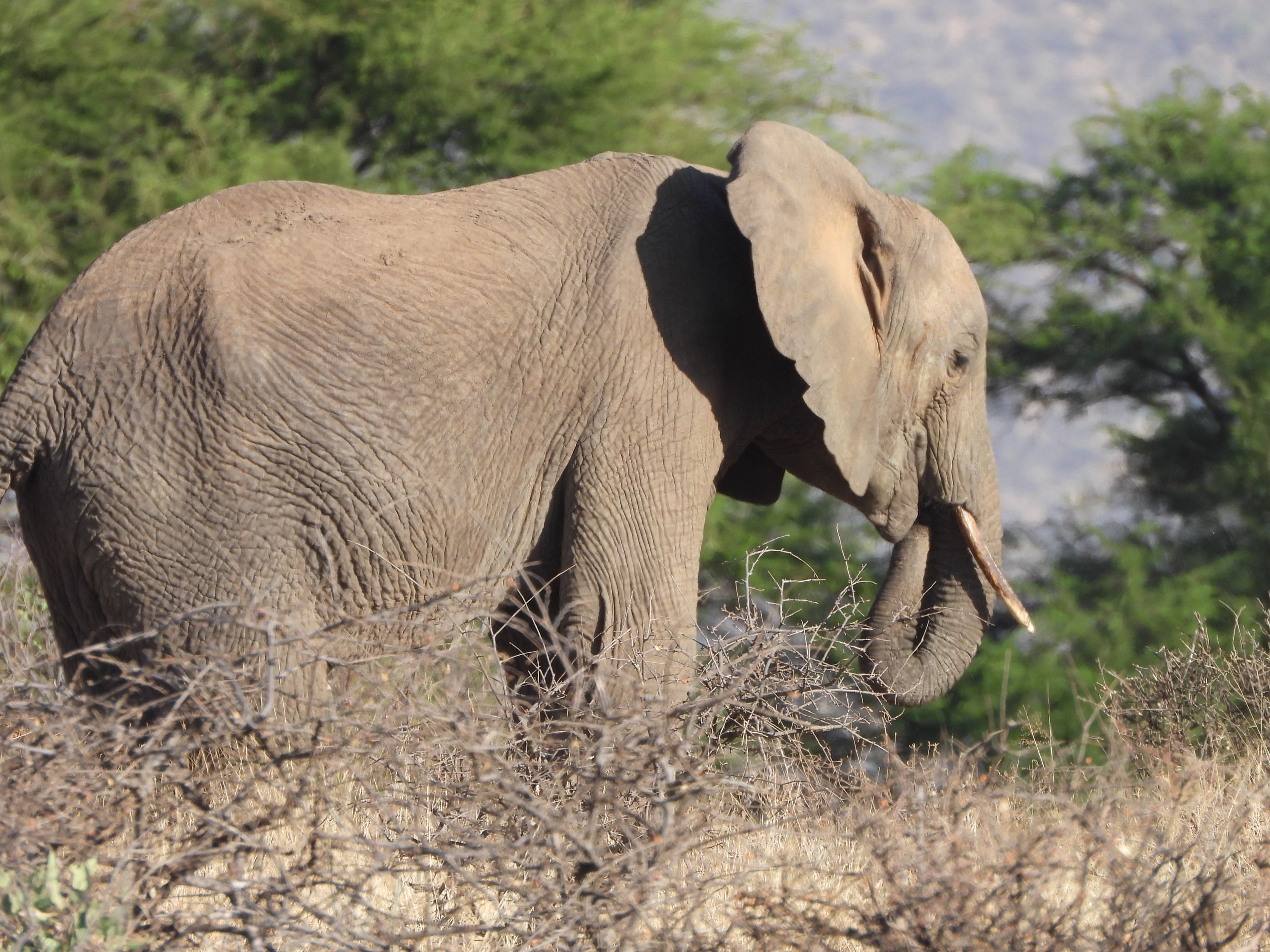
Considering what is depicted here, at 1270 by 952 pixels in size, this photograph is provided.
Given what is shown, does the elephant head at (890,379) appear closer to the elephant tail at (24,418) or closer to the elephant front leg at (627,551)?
the elephant front leg at (627,551)

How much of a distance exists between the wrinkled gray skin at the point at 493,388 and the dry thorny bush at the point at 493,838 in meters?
0.71

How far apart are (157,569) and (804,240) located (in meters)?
2.36

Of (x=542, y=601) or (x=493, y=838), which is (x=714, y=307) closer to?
(x=542, y=601)

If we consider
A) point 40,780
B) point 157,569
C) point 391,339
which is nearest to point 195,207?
point 391,339

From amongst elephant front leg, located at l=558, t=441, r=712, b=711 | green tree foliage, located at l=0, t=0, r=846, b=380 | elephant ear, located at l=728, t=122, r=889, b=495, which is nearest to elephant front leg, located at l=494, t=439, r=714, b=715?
elephant front leg, located at l=558, t=441, r=712, b=711

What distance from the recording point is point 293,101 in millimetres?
12445

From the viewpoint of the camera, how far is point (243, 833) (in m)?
2.99

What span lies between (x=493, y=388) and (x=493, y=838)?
68.0 inches

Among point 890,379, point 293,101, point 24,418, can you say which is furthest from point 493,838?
point 293,101

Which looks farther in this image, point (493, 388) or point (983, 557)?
point (983, 557)

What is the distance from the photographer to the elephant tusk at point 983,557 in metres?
6.08

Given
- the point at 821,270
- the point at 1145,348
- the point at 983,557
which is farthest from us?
the point at 1145,348

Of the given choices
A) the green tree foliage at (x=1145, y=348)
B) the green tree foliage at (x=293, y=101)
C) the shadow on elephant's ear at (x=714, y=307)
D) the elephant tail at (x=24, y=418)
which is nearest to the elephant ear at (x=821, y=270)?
the shadow on elephant's ear at (x=714, y=307)

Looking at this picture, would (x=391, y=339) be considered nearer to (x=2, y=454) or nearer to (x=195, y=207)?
(x=195, y=207)
